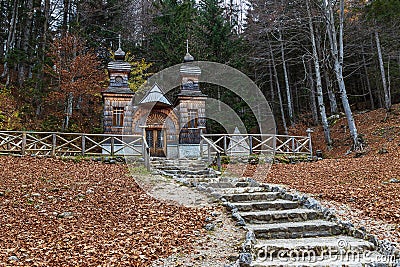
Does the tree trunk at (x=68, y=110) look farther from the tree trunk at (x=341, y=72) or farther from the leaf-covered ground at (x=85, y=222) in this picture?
the tree trunk at (x=341, y=72)

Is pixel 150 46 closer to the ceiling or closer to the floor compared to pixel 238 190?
closer to the ceiling

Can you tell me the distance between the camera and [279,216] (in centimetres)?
696

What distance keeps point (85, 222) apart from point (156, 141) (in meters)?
12.1

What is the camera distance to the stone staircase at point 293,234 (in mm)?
5227

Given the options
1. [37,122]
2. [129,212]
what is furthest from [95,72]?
[129,212]

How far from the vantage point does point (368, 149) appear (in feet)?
50.2

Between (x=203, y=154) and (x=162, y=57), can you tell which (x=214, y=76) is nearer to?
(x=162, y=57)

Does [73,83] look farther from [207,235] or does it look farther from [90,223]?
[207,235]

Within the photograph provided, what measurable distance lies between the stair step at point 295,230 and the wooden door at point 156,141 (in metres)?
12.5

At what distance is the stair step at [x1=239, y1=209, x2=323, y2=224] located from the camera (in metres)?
6.89

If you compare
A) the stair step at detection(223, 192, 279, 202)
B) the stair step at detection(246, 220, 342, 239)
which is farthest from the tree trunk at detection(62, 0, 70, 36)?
the stair step at detection(246, 220, 342, 239)

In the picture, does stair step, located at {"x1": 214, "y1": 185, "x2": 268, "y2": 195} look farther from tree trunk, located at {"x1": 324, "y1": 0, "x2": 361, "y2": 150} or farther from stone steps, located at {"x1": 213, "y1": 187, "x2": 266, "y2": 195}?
tree trunk, located at {"x1": 324, "y1": 0, "x2": 361, "y2": 150}

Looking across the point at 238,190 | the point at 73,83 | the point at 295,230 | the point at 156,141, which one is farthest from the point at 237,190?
the point at 73,83

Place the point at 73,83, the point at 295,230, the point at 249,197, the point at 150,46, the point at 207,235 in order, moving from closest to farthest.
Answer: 1. the point at 207,235
2. the point at 295,230
3. the point at 249,197
4. the point at 73,83
5. the point at 150,46
